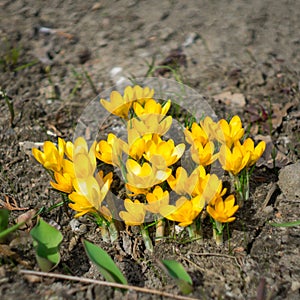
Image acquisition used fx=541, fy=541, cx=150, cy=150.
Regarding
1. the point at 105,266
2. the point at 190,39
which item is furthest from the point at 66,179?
the point at 190,39

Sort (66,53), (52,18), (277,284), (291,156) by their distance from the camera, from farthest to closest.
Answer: (52,18) → (66,53) → (291,156) → (277,284)

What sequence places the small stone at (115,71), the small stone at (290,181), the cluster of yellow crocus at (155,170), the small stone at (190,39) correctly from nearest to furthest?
1. the cluster of yellow crocus at (155,170)
2. the small stone at (290,181)
3. the small stone at (115,71)
4. the small stone at (190,39)

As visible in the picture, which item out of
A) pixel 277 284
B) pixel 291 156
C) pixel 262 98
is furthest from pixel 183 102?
pixel 277 284

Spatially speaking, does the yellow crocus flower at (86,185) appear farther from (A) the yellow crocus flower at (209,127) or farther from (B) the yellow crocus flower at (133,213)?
(A) the yellow crocus flower at (209,127)

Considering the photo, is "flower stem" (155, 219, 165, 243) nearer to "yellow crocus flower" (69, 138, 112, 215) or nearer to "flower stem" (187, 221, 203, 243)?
"flower stem" (187, 221, 203, 243)

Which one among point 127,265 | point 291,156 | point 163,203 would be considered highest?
point 163,203

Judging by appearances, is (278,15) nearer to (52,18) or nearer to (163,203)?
(52,18)

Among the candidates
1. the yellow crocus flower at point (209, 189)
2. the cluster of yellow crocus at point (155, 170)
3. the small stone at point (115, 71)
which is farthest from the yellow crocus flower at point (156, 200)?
the small stone at point (115, 71)
